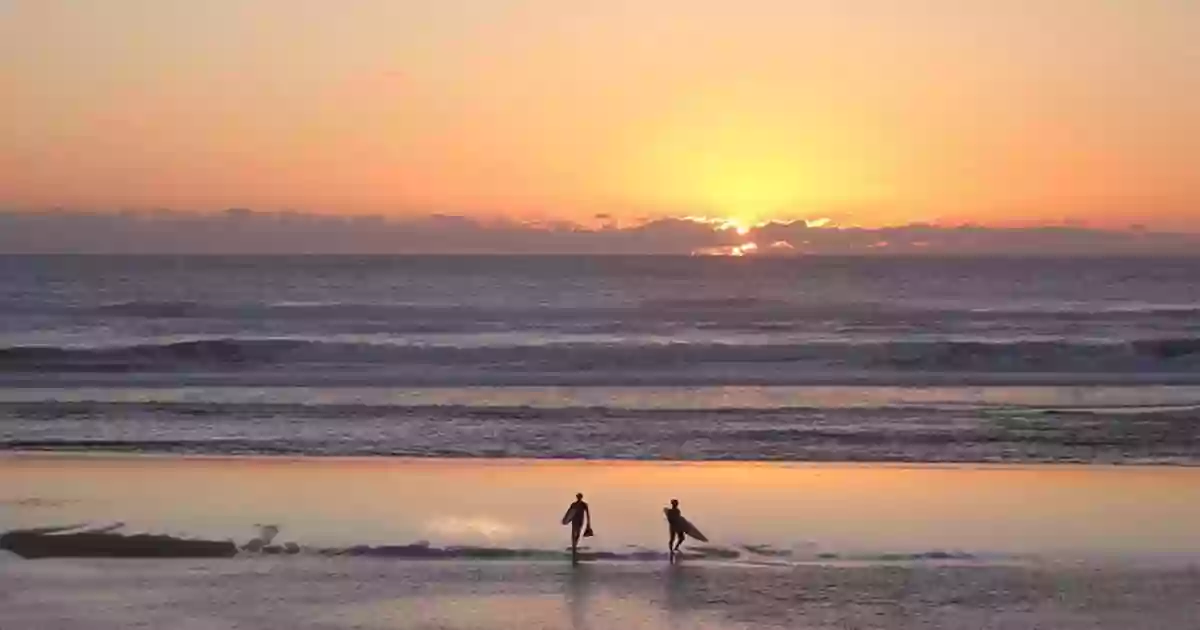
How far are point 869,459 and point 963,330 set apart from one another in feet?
86.6

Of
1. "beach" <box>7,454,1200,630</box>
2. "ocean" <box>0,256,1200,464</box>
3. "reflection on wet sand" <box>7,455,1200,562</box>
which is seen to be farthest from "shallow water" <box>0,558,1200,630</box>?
"ocean" <box>0,256,1200,464</box>

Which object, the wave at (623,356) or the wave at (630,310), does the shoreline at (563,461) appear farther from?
the wave at (630,310)

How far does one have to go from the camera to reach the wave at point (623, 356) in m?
32.9

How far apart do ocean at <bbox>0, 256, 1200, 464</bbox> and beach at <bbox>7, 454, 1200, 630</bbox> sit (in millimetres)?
1632

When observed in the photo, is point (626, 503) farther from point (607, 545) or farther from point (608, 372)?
point (608, 372)

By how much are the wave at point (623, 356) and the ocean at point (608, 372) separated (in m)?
0.15

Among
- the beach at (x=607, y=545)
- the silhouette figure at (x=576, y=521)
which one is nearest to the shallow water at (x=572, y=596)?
the beach at (x=607, y=545)

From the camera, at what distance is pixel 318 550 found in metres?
13.6

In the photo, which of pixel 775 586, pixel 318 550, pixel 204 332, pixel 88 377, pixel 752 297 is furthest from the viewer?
pixel 752 297

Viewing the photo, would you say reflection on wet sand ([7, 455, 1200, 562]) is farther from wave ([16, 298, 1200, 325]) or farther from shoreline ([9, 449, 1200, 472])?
wave ([16, 298, 1200, 325])

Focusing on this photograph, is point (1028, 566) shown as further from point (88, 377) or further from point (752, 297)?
point (752, 297)

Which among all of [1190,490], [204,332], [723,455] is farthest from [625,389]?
[204,332]

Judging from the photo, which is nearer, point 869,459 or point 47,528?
point 47,528

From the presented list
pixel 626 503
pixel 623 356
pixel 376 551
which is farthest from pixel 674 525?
pixel 623 356
